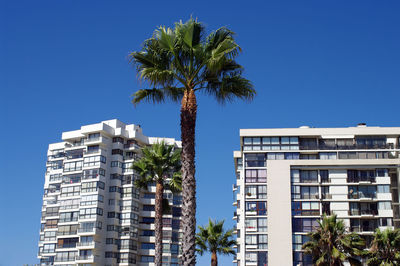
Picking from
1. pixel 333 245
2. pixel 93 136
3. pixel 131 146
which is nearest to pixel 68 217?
pixel 93 136

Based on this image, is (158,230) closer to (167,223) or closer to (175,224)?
(167,223)

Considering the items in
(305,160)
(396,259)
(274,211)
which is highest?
(305,160)

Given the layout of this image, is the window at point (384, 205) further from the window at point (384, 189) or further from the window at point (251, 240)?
the window at point (251, 240)

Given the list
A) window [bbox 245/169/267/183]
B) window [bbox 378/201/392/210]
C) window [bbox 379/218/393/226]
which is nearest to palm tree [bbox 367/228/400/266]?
window [bbox 379/218/393/226]

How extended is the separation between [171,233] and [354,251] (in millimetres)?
48957

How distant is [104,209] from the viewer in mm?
89750

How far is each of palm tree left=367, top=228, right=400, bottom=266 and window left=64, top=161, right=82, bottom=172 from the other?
183 ft

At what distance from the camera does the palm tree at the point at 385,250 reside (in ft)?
173

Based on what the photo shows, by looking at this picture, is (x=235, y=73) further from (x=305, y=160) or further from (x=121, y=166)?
(x=121, y=166)

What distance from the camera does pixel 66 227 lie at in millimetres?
89938

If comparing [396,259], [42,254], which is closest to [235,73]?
[396,259]

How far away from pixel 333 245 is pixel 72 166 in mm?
56180

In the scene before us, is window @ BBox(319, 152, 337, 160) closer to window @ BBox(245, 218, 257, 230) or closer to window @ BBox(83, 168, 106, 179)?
window @ BBox(245, 218, 257, 230)

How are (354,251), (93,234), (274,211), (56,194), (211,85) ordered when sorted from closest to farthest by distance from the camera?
(211,85) < (354,251) < (274,211) < (93,234) < (56,194)
